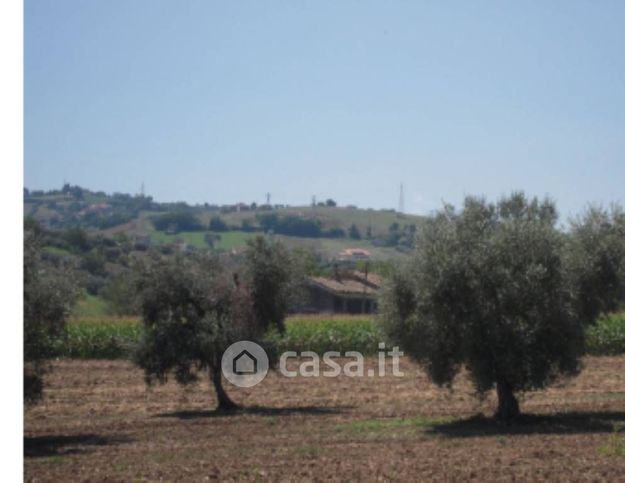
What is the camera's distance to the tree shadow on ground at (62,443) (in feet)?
68.7

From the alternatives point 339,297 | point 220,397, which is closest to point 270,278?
point 220,397

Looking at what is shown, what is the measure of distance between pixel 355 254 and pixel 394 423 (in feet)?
426

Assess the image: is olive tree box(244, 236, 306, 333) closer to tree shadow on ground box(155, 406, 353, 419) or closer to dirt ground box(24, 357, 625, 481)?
tree shadow on ground box(155, 406, 353, 419)

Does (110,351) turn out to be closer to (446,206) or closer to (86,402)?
(86,402)

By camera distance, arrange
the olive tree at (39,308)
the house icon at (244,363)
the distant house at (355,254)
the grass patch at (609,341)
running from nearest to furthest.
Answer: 1. the olive tree at (39,308)
2. the house icon at (244,363)
3. the grass patch at (609,341)
4. the distant house at (355,254)

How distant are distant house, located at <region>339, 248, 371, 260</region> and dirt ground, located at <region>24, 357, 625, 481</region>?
4422 inches

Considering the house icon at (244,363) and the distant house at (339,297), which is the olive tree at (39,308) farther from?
the distant house at (339,297)

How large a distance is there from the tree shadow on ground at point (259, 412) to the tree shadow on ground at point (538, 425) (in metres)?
4.96

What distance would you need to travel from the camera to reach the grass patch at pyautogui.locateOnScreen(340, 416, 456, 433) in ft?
80.0

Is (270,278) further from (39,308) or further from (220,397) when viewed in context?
(39,308)

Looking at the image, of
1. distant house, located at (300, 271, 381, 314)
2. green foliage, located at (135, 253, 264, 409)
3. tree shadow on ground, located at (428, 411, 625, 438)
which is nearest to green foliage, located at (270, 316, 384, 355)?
green foliage, located at (135, 253, 264, 409)

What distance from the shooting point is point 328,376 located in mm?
39656

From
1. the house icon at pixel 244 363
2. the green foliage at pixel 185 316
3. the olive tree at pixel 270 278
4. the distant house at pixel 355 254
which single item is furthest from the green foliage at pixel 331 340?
the distant house at pixel 355 254

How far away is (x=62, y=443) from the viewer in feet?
74.3
